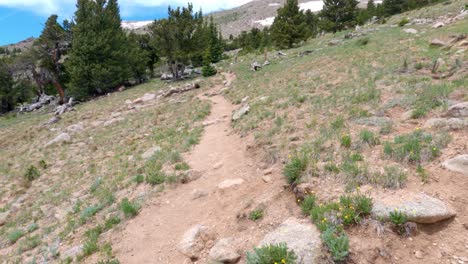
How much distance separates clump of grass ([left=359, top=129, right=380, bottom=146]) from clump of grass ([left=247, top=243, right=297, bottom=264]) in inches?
155

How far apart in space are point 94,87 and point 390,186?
38429mm

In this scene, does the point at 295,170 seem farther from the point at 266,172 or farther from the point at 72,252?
the point at 72,252

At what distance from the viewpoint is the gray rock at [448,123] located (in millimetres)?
6457

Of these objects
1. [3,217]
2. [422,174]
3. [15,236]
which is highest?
[422,174]

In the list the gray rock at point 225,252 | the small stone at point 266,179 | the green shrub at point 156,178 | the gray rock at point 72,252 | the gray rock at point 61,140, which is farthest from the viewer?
the gray rock at point 61,140

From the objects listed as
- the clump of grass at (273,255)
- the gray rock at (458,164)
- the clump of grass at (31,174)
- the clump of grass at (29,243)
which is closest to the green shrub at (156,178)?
the clump of grass at (29,243)

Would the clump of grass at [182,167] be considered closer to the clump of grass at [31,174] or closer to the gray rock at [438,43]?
the clump of grass at [31,174]

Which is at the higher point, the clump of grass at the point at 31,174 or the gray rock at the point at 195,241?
the gray rock at the point at 195,241

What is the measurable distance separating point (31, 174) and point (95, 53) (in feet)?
85.0

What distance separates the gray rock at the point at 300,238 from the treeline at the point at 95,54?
29.6 m

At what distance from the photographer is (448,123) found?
6.71 metres

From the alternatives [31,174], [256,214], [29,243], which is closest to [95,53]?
[31,174]

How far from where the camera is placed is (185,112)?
18.3 meters

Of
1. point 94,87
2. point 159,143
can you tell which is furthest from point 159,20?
point 159,143
